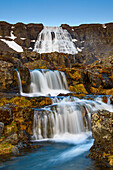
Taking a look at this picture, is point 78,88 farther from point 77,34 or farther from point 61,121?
point 77,34

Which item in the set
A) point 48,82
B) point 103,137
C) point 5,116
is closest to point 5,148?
point 5,116

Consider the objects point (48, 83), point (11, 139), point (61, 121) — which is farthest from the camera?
point (48, 83)

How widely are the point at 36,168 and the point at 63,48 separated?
271 ft

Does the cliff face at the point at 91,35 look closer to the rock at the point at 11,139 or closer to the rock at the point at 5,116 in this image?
the rock at the point at 5,116

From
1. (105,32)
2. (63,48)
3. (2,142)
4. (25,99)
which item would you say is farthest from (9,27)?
(2,142)

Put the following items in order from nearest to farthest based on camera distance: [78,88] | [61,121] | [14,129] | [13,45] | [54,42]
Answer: [14,129]
[61,121]
[78,88]
[13,45]
[54,42]

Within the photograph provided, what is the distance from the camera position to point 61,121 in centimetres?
1180

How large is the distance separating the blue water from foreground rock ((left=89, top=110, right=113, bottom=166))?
0.41 meters

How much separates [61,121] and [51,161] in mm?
5059

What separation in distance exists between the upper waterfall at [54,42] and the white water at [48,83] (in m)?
59.2

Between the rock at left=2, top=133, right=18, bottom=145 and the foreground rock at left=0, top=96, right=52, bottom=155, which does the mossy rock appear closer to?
the foreground rock at left=0, top=96, right=52, bottom=155

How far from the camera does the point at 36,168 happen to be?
6152mm

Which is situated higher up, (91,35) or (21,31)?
(21,31)

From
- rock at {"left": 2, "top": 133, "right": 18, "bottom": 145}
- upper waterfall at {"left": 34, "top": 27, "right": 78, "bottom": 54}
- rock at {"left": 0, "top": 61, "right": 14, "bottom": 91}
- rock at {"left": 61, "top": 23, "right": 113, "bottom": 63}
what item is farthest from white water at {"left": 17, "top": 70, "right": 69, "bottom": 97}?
rock at {"left": 61, "top": 23, "right": 113, "bottom": 63}
